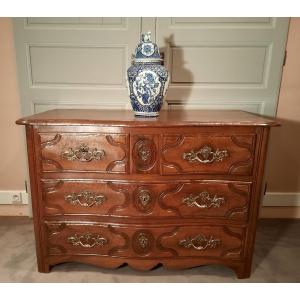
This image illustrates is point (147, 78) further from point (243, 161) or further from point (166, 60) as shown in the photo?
point (243, 161)

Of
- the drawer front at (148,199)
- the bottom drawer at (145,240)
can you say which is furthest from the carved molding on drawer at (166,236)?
the drawer front at (148,199)

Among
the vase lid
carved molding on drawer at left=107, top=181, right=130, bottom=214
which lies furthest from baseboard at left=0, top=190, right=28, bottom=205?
the vase lid

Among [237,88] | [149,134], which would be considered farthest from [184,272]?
[237,88]

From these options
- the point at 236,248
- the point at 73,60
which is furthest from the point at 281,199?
the point at 73,60

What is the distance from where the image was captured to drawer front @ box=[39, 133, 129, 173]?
50.6 inches

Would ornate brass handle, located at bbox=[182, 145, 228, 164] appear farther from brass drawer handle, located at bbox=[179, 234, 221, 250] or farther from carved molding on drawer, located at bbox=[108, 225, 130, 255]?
carved molding on drawer, located at bbox=[108, 225, 130, 255]

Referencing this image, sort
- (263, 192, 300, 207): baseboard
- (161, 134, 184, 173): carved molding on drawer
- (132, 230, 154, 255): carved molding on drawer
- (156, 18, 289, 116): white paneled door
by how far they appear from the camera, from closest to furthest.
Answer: (161, 134, 184, 173): carved molding on drawer < (132, 230, 154, 255): carved molding on drawer < (156, 18, 289, 116): white paneled door < (263, 192, 300, 207): baseboard

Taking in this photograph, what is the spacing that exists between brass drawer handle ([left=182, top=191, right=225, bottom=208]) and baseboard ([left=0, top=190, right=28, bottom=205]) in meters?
1.38

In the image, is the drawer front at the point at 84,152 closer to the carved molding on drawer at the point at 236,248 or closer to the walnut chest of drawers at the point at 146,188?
the walnut chest of drawers at the point at 146,188

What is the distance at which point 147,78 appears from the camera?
1.34 m

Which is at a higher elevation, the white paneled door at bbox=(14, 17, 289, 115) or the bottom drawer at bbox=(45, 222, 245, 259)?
the white paneled door at bbox=(14, 17, 289, 115)

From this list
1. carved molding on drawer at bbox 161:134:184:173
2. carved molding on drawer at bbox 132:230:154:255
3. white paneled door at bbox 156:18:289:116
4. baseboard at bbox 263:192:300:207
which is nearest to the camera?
carved molding on drawer at bbox 161:134:184:173

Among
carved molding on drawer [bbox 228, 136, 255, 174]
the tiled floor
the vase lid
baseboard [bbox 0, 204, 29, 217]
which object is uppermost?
the vase lid

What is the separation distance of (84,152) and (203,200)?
67 centimetres
